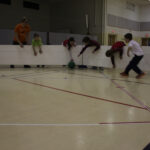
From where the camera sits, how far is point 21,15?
1436cm

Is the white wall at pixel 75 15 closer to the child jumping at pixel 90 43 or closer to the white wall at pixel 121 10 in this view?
the white wall at pixel 121 10

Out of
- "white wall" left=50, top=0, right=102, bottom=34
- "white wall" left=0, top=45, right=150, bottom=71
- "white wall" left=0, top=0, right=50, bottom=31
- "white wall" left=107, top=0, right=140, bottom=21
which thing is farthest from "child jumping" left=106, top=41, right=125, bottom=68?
"white wall" left=0, top=0, right=50, bottom=31

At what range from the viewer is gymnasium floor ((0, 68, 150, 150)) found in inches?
66.6

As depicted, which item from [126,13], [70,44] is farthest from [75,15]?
[70,44]

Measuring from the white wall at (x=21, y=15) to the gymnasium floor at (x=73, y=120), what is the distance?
11.3 m

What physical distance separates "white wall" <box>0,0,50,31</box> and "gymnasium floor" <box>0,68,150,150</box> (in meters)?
11.3

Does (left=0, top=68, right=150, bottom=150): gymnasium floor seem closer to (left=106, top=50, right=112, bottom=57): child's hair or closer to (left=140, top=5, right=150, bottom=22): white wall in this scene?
(left=106, top=50, right=112, bottom=57): child's hair

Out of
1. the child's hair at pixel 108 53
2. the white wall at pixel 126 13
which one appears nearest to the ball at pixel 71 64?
the child's hair at pixel 108 53

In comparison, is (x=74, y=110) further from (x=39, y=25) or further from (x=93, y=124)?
(x=39, y=25)

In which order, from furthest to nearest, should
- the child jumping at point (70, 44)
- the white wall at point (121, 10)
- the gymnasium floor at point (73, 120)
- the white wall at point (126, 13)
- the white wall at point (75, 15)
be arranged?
the white wall at point (126, 13) < the white wall at point (121, 10) < the white wall at point (75, 15) < the child jumping at point (70, 44) < the gymnasium floor at point (73, 120)

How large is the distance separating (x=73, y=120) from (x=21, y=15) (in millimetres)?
13654

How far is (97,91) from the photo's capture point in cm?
369

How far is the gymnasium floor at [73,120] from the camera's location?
66.6 inches

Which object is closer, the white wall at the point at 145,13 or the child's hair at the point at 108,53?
the child's hair at the point at 108,53
